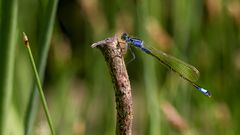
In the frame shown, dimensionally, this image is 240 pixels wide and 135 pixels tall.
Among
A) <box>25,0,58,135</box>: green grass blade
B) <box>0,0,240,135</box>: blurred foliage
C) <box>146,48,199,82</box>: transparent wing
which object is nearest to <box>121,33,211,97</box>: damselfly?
<box>146,48,199,82</box>: transparent wing

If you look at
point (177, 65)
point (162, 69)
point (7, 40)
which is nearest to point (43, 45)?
point (7, 40)

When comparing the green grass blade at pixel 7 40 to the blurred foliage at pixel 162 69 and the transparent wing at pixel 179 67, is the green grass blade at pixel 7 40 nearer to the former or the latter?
the transparent wing at pixel 179 67

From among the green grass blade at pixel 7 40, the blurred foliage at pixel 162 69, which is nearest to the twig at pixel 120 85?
the green grass blade at pixel 7 40

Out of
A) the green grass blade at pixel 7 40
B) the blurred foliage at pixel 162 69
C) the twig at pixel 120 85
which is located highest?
the blurred foliage at pixel 162 69

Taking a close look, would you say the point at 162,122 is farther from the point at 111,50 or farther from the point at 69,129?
the point at 111,50

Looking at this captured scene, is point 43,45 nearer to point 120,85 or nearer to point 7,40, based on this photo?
point 7,40

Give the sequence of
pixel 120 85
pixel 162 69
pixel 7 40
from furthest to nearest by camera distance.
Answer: pixel 162 69, pixel 7 40, pixel 120 85

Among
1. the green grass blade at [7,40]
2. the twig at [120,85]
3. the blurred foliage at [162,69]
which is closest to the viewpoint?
the twig at [120,85]

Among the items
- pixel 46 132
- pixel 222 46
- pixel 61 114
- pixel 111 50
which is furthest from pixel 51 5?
pixel 222 46
